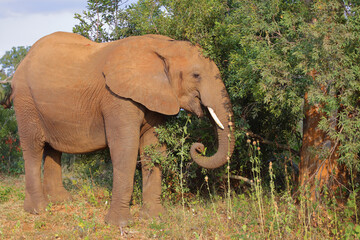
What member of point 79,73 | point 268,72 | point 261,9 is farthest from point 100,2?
point 268,72

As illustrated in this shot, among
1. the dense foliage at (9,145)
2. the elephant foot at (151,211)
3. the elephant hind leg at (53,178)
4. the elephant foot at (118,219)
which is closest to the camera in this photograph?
the elephant foot at (118,219)

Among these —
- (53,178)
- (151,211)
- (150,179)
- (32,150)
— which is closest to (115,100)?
(150,179)

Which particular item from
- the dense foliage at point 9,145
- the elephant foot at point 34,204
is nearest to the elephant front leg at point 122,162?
the elephant foot at point 34,204

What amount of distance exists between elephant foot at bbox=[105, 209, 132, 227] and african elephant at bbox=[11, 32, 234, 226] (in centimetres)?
2

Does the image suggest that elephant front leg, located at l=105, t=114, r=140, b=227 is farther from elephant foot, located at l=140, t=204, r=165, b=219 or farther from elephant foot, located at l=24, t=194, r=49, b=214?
elephant foot, located at l=24, t=194, r=49, b=214

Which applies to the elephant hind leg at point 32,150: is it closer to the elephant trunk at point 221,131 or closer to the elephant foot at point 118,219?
the elephant foot at point 118,219

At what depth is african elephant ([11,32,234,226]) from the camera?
7215mm

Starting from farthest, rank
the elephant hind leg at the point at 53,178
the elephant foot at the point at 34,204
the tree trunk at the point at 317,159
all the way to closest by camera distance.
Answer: the elephant hind leg at the point at 53,178
the elephant foot at the point at 34,204
the tree trunk at the point at 317,159

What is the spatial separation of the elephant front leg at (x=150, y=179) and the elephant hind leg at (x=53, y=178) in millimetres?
2076

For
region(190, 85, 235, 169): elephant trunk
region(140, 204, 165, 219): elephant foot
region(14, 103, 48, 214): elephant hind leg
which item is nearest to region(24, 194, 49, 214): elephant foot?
region(14, 103, 48, 214): elephant hind leg

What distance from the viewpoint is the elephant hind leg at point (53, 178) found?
8.99 meters

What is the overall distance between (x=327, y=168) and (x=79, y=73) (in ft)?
15.4

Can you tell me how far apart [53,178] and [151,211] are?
8.48 ft

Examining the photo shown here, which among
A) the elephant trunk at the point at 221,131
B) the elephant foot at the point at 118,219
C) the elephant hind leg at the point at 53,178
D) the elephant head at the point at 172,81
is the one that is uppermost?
the elephant head at the point at 172,81
